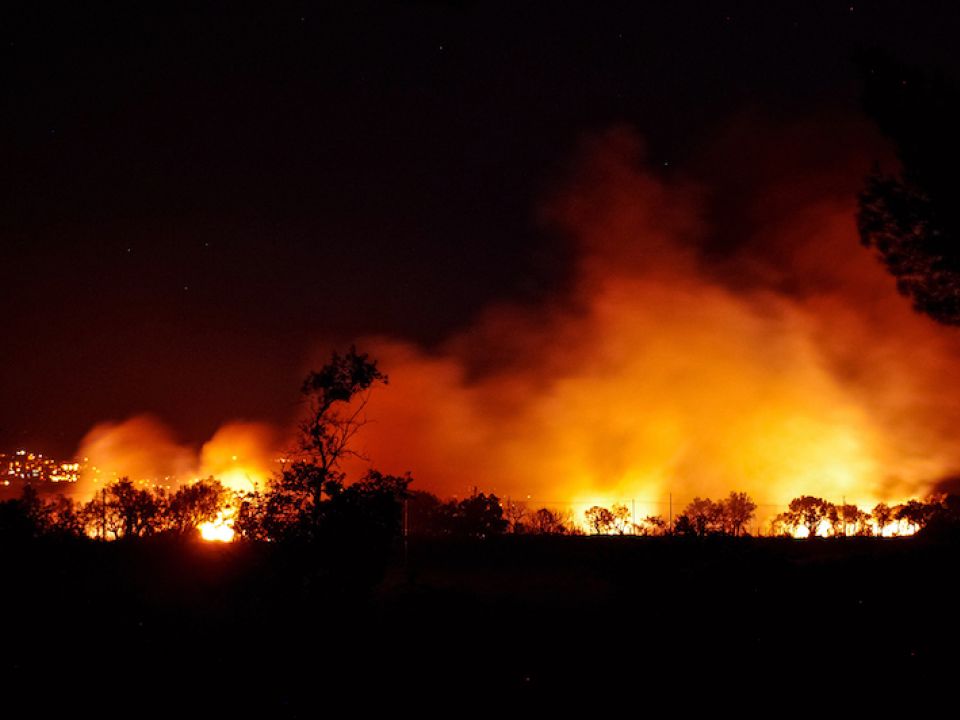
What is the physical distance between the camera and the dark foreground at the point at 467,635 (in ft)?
28.4

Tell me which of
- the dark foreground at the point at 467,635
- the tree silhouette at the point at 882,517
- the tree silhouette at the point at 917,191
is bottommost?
the dark foreground at the point at 467,635

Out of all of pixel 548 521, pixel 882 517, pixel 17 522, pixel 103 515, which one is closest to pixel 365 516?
pixel 17 522

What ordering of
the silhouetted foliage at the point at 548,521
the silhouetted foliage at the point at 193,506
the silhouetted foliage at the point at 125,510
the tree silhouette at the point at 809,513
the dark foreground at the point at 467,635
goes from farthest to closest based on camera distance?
1. the tree silhouette at the point at 809,513
2. the silhouetted foliage at the point at 548,521
3. the silhouetted foliage at the point at 125,510
4. the silhouetted foliage at the point at 193,506
5. the dark foreground at the point at 467,635

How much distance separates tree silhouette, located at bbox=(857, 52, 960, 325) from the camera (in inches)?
573

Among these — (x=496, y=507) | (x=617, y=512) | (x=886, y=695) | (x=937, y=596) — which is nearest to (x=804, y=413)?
(x=617, y=512)

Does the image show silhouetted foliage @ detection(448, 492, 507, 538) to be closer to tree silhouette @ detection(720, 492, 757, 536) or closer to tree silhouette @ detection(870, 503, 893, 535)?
tree silhouette @ detection(720, 492, 757, 536)

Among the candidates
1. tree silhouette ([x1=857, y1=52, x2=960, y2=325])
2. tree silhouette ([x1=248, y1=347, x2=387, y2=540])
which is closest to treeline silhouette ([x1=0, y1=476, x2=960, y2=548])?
tree silhouette ([x1=248, y1=347, x2=387, y2=540])

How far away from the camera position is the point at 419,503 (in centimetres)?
2527

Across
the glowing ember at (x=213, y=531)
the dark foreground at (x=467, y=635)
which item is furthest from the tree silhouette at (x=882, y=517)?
the glowing ember at (x=213, y=531)

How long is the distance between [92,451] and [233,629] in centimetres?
3471

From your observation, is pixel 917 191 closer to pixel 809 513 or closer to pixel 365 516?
pixel 365 516

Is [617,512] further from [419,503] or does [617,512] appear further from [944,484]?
[944,484]

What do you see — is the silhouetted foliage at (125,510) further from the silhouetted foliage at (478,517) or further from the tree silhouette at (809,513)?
the tree silhouette at (809,513)

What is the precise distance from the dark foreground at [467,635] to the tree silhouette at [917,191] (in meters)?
5.00
